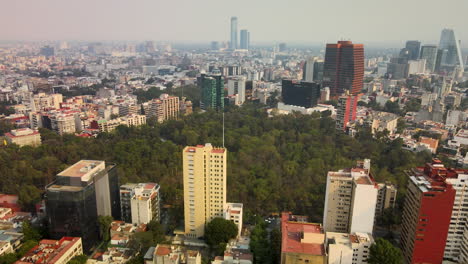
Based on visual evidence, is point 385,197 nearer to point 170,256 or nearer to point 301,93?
point 170,256

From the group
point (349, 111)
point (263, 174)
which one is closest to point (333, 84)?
point (349, 111)

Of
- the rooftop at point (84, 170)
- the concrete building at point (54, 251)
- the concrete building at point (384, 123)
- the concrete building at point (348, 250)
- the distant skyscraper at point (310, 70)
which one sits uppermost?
the distant skyscraper at point (310, 70)

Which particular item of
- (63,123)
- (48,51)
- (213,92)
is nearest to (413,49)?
(213,92)

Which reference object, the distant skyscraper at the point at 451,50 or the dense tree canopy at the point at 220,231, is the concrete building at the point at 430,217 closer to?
the dense tree canopy at the point at 220,231

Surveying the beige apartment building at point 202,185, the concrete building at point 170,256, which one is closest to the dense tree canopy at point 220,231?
the beige apartment building at point 202,185

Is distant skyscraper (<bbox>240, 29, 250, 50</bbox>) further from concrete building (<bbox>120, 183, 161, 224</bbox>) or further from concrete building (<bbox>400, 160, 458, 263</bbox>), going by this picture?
concrete building (<bbox>400, 160, 458, 263</bbox>)

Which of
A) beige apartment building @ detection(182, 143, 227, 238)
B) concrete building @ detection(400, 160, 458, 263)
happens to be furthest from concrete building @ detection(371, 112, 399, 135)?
beige apartment building @ detection(182, 143, 227, 238)
